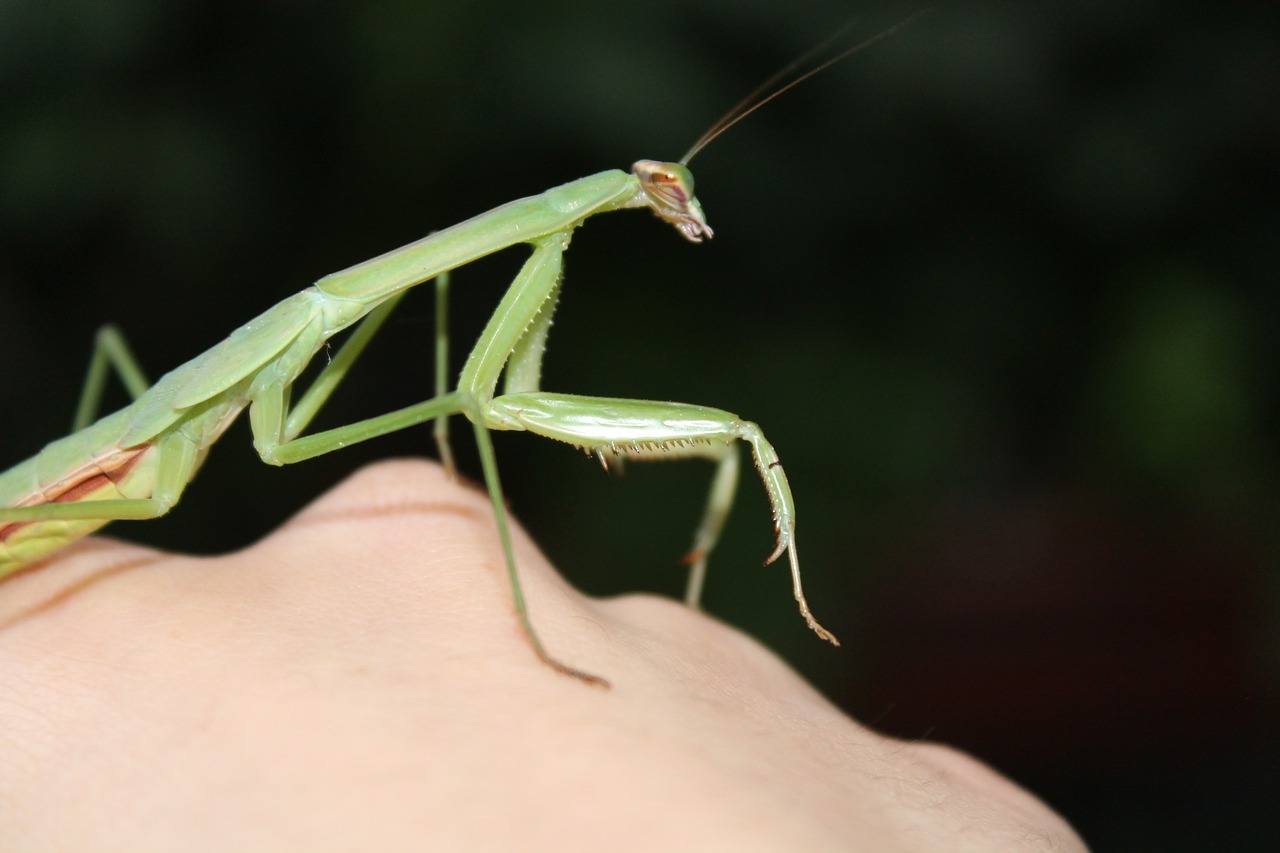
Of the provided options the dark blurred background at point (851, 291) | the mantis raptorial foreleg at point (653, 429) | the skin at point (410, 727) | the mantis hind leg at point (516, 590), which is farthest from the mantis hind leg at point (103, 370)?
the mantis raptorial foreleg at point (653, 429)

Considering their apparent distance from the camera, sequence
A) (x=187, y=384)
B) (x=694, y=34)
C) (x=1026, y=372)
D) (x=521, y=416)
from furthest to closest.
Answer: (x=1026, y=372)
(x=694, y=34)
(x=187, y=384)
(x=521, y=416)

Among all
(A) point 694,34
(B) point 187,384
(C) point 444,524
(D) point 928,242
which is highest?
(A) point 694,34

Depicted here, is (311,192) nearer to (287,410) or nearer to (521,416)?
(287,410)

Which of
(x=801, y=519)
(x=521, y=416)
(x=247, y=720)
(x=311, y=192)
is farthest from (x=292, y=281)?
(x=247, y=720)

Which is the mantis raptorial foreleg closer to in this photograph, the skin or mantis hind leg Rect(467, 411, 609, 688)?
mantis hind leg Rect(467, 411, 609, 688)

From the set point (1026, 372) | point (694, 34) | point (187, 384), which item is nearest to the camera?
point (187, 384)

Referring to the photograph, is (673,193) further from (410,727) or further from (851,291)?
(851,291)
